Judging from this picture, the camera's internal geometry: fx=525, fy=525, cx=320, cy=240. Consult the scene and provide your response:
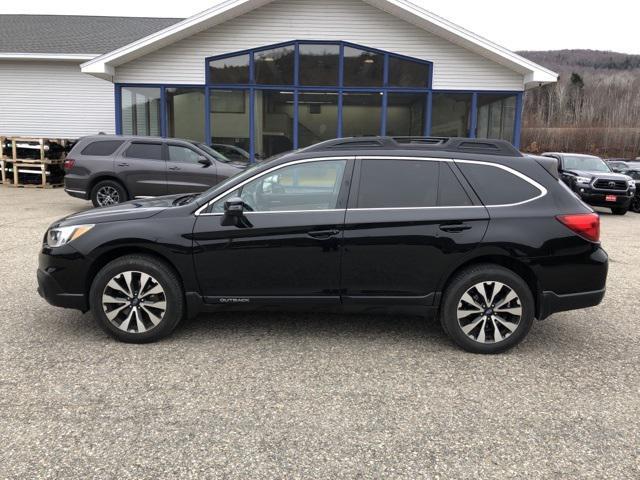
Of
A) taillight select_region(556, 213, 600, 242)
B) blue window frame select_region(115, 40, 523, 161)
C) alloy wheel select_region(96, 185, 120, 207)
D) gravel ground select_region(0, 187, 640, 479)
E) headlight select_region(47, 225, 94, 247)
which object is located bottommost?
gravel ground select_region(0, 187, 640, 479)

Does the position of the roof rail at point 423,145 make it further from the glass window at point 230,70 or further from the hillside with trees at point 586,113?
the hillside with trees at point 586,113

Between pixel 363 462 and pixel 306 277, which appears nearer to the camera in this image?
pixel 363 462

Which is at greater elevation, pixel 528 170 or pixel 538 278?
pixel 528 170

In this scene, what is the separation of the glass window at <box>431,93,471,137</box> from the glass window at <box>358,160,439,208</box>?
42.3 ft

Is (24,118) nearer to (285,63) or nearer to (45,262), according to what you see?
(285,63)

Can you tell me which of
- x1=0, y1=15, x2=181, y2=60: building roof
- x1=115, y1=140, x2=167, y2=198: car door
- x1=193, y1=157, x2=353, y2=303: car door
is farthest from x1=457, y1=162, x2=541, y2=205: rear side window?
x1=0, y1=15, x2=181, y2=60: building roof

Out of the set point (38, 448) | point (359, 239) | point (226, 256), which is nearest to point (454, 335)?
point (359, 239)

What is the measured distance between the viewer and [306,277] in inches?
162

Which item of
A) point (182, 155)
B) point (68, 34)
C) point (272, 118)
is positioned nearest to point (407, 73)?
point (272, 118)

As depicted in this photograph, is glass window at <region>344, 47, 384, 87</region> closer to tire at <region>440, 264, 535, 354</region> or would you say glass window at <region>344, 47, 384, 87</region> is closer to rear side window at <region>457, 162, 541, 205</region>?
rear side window at <region>457, 162, 541, 205</region>

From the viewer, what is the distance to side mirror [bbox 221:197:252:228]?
4.02 m

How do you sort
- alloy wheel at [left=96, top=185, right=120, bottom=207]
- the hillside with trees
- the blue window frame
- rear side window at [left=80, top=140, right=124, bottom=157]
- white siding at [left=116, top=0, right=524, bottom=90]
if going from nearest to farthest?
alloy wheel at [left=96, top=185, right=120, bottom=207], rear side window at [left=80, top=140, right=124, bottom=157], white siding at [left=116, top=0, right=524, bottom=90], the blue window frame, the hillside with trees

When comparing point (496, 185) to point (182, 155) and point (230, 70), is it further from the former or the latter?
point (230, 70)

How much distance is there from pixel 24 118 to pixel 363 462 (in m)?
22.1
